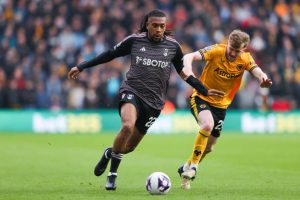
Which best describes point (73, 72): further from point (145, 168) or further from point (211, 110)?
point (145, 168)

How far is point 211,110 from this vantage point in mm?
11641

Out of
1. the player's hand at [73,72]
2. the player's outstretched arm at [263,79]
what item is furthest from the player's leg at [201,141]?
the player's hand at [73,72]

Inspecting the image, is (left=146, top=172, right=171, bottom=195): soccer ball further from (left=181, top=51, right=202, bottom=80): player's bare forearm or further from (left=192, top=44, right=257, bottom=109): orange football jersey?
(left=192, top=44, right=257, bottom=109): orange football jersey

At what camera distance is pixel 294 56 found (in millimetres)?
27766

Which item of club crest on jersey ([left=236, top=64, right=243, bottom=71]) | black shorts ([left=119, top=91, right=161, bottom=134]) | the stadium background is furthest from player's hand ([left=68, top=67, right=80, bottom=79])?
the stadium background

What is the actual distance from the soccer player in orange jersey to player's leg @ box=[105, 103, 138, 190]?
42.0 inches

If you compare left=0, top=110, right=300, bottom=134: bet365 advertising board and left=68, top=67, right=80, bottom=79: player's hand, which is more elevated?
left=68, top=67, right=80, bottom=79: player's hand

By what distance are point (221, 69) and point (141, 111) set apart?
1.60 meters

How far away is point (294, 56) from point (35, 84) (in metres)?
9.04

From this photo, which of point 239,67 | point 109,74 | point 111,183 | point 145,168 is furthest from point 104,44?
point 111,183

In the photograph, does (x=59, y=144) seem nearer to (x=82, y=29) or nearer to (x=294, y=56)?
(x=82, y=29)

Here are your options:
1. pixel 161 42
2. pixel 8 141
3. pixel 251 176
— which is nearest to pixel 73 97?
pixel 8 141

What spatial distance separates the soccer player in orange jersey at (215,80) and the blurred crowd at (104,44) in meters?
13.8

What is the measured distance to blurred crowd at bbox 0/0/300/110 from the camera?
25.2 meters
